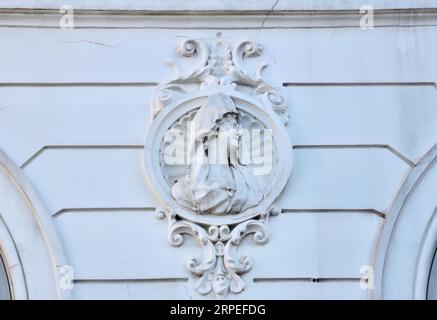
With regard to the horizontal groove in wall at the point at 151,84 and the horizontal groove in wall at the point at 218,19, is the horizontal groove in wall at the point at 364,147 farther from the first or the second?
the horizontal groove in wall at the point at 218,19


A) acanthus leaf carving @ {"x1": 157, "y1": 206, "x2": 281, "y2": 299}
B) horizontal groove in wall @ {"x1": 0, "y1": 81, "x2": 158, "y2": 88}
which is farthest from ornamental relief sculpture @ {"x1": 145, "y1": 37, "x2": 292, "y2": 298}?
horizontal groove in wall @ {"x1": 0, "y1": 81, "x2": 158, "y2": 88}

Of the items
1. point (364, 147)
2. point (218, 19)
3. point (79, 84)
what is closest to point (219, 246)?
point (364, 147)

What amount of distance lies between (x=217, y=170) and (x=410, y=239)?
1.31 m

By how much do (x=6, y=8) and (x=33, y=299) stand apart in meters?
1.95

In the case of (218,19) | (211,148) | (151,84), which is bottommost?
(211,148)

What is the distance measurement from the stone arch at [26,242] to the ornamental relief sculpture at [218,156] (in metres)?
0.73

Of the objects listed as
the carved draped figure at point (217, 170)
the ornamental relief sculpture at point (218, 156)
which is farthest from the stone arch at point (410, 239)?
the carved draped figure at point (217, 170)

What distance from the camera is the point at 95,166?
29.1 ft

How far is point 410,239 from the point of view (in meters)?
8.79

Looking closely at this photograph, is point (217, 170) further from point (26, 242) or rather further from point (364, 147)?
point (26, 242)

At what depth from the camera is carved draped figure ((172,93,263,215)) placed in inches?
344

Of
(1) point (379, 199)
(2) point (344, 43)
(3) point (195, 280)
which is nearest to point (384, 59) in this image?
(2) point (344, 43)

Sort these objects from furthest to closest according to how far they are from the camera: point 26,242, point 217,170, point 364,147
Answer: point 364,147, point 217,170, point 26,242

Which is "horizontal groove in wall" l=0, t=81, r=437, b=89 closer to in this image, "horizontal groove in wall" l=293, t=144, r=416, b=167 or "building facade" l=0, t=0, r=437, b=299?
"building facade" l=0, t=0, r=437, b=299
